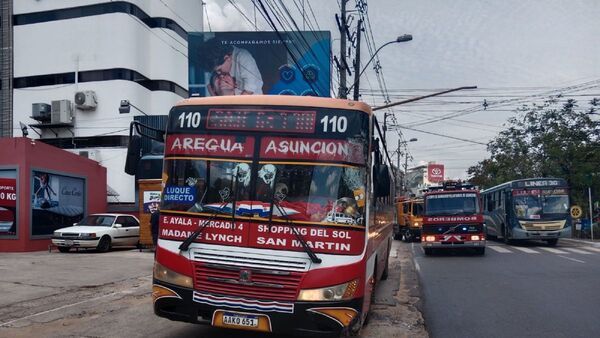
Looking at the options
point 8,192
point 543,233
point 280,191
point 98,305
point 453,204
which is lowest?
point 98,305

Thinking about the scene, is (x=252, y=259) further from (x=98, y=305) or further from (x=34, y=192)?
(x=34, y=192)

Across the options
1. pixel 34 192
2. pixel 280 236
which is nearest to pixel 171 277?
pixel 280 236

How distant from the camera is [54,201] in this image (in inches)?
807

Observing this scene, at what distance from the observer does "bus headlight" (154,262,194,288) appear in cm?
582

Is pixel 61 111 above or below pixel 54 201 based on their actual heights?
above

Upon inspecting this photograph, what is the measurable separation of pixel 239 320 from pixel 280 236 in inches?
37.0

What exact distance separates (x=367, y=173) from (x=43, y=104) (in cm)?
3556

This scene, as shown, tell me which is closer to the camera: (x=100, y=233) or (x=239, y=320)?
(x=239, y=320)

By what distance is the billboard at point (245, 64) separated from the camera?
29391mm

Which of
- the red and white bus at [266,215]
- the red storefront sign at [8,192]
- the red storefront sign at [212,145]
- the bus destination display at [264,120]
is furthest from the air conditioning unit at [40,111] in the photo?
the bus destination display at [264,120]

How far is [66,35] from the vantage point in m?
37.7

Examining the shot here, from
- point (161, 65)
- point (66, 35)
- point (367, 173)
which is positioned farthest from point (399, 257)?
point (66, 35)

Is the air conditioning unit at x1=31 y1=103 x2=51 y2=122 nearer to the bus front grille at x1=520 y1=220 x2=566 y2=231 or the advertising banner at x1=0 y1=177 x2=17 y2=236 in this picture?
the advertising banner at x1=0 y1=177 x2=17 y2=236

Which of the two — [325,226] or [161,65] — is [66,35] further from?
[325,226]
